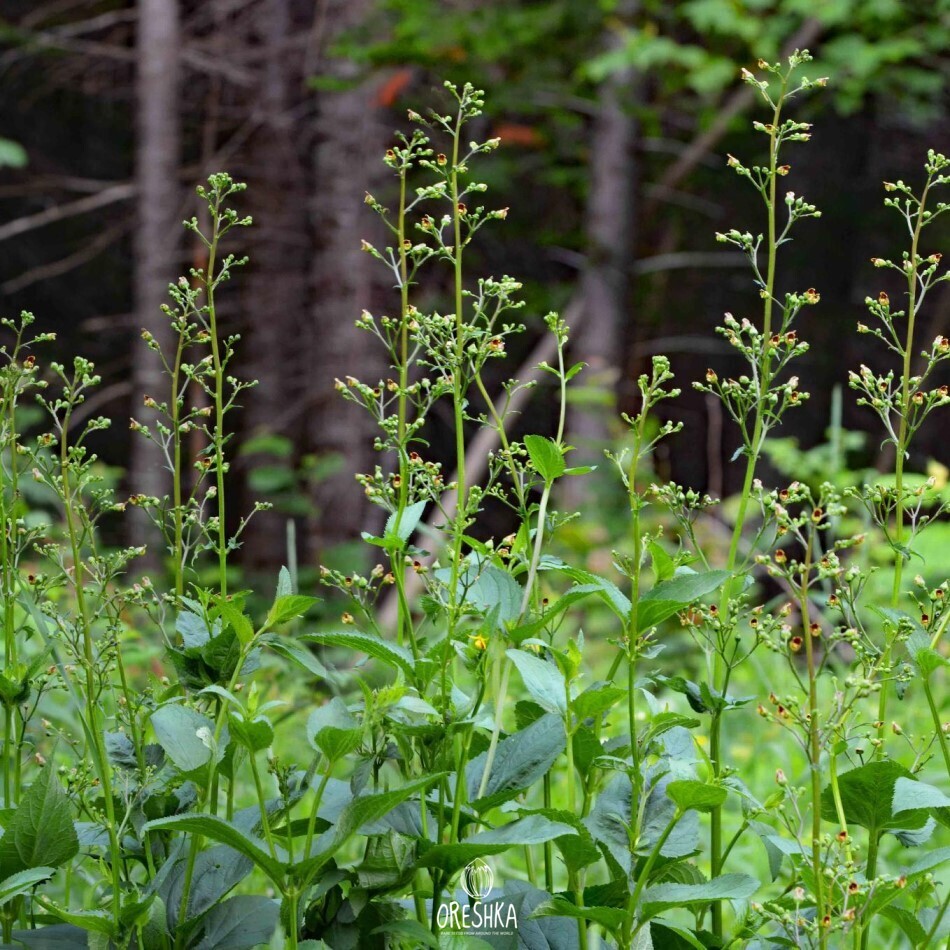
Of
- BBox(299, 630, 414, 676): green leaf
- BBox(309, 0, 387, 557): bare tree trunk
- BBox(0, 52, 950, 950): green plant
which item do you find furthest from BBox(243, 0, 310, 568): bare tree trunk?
BBox(299, 630, 414, 676): green leaf

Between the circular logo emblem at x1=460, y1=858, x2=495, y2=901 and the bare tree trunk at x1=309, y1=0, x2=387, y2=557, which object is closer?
the circular logo emblem at x1=460, y1=858, x2=495, y2=901

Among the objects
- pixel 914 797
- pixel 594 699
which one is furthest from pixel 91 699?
pixel 914 797

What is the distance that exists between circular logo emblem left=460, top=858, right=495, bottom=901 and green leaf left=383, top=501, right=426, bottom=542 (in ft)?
0.89

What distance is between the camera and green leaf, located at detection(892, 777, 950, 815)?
89 cm

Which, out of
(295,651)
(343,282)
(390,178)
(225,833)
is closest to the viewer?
(225,833)

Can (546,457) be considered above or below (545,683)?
above

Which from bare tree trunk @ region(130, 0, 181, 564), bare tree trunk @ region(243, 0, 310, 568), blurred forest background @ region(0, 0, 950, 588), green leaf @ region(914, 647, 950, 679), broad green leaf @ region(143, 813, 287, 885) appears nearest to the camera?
broad green leaf @ region(143, 813, 287, 885)

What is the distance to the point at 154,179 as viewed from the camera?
644 cm

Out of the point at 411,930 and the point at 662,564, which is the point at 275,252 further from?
the point at 411,930

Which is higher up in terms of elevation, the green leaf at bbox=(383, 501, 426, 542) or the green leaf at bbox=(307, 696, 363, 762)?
the green leaf at bbox=(383, 501, 426, 542)

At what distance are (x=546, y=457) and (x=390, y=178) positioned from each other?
576 centimetres

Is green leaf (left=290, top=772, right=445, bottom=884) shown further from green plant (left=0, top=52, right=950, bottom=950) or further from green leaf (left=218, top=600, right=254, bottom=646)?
green leaf (left=218, top=600, right=254, bottom=646)

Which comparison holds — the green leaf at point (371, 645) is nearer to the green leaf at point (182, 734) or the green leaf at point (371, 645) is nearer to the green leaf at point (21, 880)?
the green leaf at point (182, 734)

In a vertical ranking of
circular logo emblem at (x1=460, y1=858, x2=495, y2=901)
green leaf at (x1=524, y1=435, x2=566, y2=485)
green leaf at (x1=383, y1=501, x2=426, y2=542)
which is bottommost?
circular logo emblem at (x1=460, y1=858, x2=495, y2=901)
